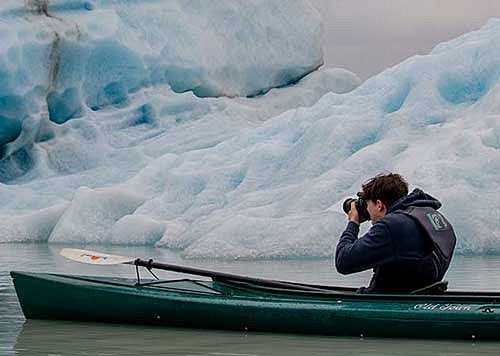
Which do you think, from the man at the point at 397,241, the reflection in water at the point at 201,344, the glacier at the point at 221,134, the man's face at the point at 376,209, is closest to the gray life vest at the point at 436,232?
the man at the point at 397,241

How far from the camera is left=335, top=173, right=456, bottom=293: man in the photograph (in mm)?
4281

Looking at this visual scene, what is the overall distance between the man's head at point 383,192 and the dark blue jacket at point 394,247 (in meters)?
0.04

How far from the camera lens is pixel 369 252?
427 centimetres

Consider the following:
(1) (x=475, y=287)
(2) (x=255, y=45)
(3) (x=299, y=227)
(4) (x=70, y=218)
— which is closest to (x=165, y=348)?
(1) (x=475, y=287)

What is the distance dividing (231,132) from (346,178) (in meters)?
6.04

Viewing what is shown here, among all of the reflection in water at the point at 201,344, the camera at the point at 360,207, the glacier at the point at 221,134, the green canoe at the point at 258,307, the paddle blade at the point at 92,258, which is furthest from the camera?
the glacier at the point at 221,134

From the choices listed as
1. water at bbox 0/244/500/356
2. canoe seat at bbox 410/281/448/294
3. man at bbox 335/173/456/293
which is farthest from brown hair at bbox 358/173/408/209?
water at bbox 0/244/500/356

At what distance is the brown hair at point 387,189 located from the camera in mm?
4406

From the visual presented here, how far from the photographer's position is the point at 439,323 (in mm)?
4387

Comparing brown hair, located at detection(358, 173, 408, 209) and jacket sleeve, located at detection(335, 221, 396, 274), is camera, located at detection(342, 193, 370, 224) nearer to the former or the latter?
brown hair, located at detection(358, 173, 408, 209)

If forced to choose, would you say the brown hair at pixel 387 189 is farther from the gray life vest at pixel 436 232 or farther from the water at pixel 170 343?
the water at pixel 170 343

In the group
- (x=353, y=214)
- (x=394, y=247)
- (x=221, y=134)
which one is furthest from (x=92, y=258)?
(x=221, y=134)

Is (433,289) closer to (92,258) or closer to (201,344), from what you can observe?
(201,344)

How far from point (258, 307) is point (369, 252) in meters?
0.67
